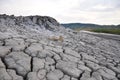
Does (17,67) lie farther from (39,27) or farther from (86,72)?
(39,27)

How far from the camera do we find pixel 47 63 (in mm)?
3979

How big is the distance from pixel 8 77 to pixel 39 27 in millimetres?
3817

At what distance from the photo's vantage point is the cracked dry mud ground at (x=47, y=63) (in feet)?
11.8

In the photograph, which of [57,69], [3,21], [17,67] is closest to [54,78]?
[57,69]

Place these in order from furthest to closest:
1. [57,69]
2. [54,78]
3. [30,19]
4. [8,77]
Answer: [30,19], [57,69], [54,78], [8,77]

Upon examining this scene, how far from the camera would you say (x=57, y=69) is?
3.89 m

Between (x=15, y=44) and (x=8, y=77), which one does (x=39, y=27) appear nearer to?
(x=15, y=44)

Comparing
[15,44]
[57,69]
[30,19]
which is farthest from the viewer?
[30,19]

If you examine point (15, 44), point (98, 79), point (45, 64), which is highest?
point (15, 44)

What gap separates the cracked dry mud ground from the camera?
3.58 m

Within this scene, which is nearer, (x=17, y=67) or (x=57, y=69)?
(x=17, y=67)

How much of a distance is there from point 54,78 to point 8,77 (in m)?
0.78

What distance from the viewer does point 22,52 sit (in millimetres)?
4152

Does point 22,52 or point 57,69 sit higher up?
point 22,52
